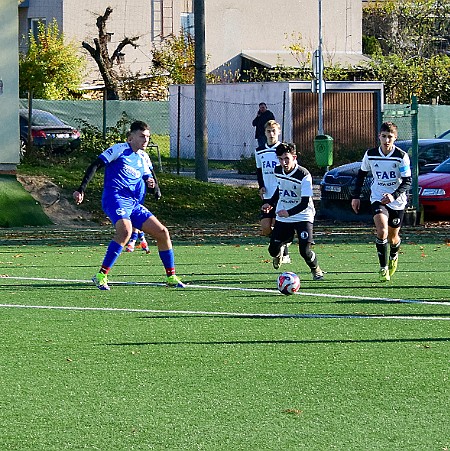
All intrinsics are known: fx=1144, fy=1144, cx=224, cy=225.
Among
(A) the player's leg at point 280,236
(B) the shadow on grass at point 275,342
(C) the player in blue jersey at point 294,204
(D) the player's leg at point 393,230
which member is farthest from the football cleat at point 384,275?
(B) the shadow on grass at point 275,342

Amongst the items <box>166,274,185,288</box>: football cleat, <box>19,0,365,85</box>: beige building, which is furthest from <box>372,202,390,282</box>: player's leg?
<box>19,0,365,85</box>: beige building

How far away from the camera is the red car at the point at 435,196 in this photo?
2200cm

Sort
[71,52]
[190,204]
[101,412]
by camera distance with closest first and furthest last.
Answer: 1. [101,412]
2. [190,204]
3. [71,52]

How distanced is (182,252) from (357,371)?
980 cm

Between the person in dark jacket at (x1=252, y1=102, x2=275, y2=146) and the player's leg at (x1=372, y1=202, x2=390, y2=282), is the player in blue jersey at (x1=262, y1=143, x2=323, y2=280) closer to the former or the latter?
the player's leg at (x1=372, y1=202, x2=390, y2=282)

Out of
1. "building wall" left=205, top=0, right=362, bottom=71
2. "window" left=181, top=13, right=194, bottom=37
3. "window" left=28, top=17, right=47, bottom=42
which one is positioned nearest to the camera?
"window" left=28, top=17, right=47, bottom=42

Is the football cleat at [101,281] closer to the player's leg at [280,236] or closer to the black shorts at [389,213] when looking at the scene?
the player's leg at [280,236]

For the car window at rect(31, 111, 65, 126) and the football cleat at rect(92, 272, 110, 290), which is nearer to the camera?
the football cleat at rect(92, 272, 110, 290)

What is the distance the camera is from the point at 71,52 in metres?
45.6

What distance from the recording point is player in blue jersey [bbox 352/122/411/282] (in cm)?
1317

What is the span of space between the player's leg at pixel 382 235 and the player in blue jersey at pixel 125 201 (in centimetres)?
237

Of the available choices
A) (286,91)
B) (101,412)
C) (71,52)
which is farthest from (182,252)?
(71,52)

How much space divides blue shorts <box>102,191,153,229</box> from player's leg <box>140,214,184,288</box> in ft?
0.25

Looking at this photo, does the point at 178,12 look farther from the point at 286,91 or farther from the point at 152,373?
the point at 152,373
